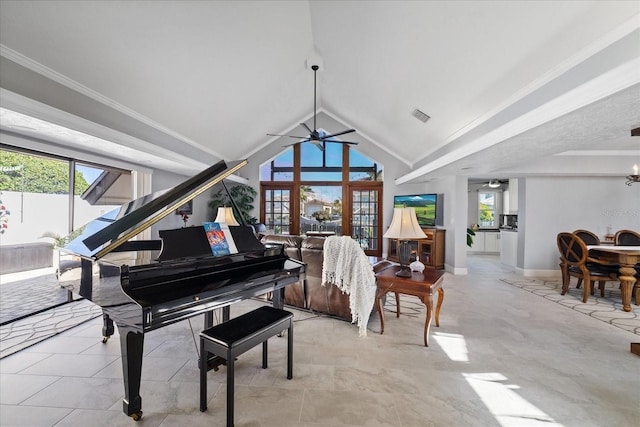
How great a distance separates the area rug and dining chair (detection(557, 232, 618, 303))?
5.0 inches

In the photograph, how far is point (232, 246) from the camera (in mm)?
2410

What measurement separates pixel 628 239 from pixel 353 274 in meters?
5.04

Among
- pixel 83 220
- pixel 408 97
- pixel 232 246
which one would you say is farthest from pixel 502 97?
pixel 83 220

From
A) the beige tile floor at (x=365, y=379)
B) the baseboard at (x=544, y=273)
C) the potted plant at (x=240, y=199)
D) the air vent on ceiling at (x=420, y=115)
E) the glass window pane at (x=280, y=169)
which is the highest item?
the air vent on ceiling at (x=420, y=115)

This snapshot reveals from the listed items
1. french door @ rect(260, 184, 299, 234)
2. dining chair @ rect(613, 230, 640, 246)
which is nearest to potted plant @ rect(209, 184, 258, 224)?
french door @ rect(260, 184, 299, 234)

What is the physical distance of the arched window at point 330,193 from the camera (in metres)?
7.87

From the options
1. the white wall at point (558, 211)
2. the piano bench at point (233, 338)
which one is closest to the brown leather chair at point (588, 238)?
the white wall at point (558, 211)

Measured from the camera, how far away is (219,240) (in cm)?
236

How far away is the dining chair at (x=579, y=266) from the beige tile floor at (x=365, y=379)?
1.06m

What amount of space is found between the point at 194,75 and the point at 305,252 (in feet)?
9.80

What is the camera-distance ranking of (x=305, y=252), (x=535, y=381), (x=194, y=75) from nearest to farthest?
(x=535, y=381)
(x=305, y=252)
(x=194, y=75)

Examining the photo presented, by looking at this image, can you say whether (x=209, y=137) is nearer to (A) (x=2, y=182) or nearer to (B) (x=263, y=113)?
(B) (x=263, y=113)

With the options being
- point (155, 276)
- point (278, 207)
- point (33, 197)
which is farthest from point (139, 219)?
point (278, 207)

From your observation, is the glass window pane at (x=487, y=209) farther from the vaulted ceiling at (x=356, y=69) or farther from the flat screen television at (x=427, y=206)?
the vaulted ceiling at (x=356, y=69)
